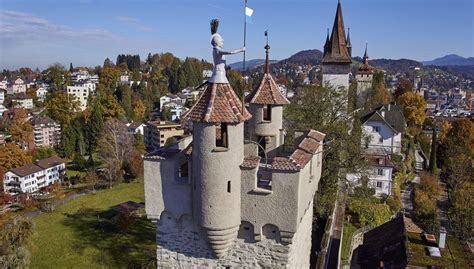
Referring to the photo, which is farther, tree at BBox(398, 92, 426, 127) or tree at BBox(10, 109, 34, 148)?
tree at BBox(10, 109, 34, 148)

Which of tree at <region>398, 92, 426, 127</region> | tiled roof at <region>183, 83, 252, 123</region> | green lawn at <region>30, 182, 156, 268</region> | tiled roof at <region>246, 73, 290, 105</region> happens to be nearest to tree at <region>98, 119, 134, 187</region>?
green lawn at <region>30, 182, 156, 268</region>

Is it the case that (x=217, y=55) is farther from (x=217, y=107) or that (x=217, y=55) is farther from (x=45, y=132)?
(x=45, y=132)

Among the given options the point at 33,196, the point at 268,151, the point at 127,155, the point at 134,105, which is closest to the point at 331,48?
the point at 268,151

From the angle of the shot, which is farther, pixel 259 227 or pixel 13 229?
pixel 13 229

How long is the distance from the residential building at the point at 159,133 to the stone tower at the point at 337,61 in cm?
4127

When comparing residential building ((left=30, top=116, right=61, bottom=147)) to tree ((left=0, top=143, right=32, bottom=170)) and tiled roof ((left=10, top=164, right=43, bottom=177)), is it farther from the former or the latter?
tiled roof ((left=10, top=164, right=43, bottom=177))

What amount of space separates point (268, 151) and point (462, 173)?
36344mm

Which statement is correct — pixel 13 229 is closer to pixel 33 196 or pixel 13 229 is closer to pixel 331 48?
pixel 33 196

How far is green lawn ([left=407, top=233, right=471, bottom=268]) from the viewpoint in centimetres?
1816

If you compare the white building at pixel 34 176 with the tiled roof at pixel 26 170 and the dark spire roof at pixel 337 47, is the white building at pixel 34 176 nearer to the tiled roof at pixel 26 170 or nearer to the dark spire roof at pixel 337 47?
the tiled roof at pixel 26 170

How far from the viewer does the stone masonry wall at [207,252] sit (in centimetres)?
1009

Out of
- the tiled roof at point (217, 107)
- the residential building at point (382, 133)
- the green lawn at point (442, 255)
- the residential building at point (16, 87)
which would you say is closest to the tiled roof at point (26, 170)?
the residential building at point (382, 133)

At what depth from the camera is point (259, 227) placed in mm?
9914

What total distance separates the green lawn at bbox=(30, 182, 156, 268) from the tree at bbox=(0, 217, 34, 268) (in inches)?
51.1
